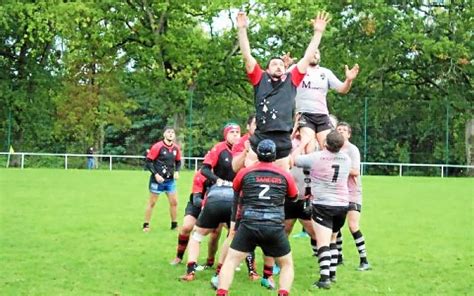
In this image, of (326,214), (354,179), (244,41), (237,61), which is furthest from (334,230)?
(237,61)

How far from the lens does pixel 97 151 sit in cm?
4744

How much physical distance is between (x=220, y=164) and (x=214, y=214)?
32.4 inches

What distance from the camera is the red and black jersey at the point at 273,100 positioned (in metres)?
8.14

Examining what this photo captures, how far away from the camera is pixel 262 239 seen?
290 inches

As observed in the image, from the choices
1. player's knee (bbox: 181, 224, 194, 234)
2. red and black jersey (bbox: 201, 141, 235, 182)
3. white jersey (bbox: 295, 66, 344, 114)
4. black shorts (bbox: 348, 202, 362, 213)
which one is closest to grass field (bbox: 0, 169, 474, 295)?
player's knee (bbox: 181, 224, 194, 234)

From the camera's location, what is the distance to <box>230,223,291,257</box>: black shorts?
288 inches

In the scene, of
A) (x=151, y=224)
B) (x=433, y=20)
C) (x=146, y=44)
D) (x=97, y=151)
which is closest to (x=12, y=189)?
(x=151, y=224)

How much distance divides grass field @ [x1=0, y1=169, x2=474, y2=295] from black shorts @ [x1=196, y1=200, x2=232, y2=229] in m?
0.74

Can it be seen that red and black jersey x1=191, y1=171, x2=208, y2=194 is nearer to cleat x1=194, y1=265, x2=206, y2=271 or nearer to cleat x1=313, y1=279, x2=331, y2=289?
cleat x1=194, y1=265, x2=206, y2=271

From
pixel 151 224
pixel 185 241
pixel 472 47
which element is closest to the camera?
pixel 185 241

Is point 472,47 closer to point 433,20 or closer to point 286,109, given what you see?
point 433,20

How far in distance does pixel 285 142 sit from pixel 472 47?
3476cm

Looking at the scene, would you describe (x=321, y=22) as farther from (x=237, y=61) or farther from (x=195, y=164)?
(x=237, y=61)

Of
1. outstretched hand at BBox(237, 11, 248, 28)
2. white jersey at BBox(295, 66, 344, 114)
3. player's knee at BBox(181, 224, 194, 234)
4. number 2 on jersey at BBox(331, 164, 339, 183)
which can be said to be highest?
outstretched hand at BBox(237, 11, 248, 28)
